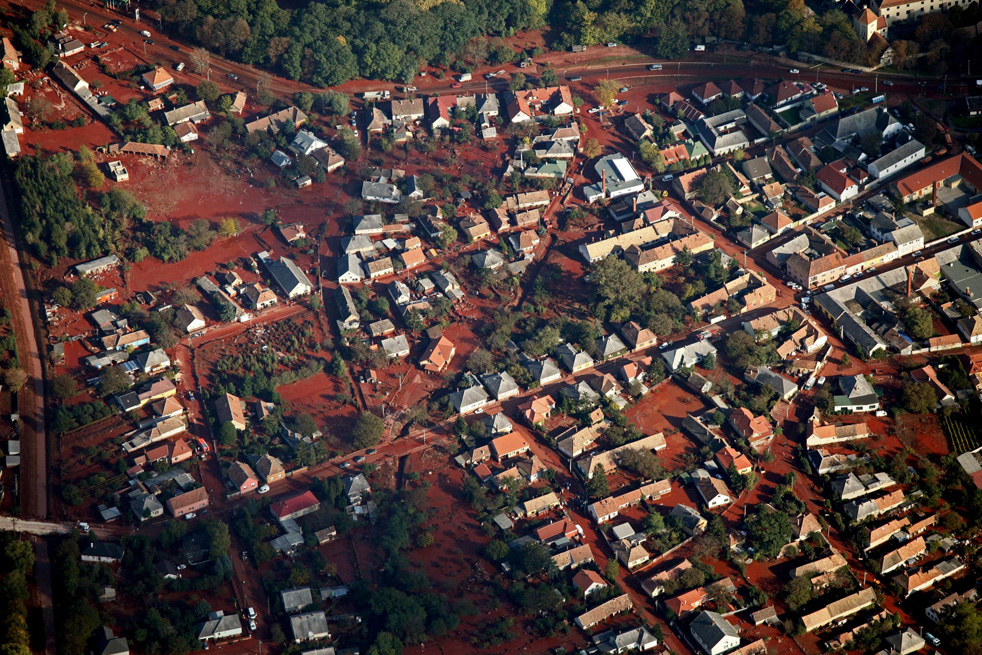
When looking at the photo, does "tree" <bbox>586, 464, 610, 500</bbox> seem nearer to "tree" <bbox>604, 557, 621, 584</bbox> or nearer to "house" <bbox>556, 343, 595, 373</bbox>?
"tree" <bbox>604, 557, 621, 584</bbox>

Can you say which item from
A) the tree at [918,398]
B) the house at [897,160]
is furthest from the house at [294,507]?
the house at [897,160]

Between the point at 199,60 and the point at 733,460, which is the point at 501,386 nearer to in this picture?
the point at 733,460

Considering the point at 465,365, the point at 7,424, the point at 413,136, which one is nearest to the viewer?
the point at 7,424

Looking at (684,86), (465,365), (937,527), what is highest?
(684,86)

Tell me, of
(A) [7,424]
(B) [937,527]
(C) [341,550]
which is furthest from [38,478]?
(B) [937,527]

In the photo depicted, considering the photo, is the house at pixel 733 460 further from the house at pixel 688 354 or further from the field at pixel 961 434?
the field at pixel 961 434

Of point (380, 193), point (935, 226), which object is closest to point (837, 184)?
point (935, 226)

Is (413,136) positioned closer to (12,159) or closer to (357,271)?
(357,271)
